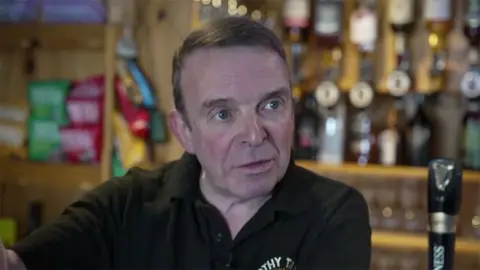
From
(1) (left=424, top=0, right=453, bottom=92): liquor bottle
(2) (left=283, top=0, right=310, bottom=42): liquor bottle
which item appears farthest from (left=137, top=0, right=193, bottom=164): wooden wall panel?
(1) (left=424, top=0, right=453, bottom=92): liquor bottle

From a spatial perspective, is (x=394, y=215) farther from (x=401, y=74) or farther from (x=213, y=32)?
(x=213, y=32)

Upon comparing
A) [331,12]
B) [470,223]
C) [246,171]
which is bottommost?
[470,223]

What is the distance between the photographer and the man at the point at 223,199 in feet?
2.97

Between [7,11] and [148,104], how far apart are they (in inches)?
27.6

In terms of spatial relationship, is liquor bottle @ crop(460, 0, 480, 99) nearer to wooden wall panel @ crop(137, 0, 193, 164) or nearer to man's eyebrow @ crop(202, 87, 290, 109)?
wooden wall panel @ crop(137, 0, 193, 164)

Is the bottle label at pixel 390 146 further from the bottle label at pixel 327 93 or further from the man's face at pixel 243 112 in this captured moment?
the man's face at pixel 243 112

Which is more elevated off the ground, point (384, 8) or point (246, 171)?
point (384, 8)

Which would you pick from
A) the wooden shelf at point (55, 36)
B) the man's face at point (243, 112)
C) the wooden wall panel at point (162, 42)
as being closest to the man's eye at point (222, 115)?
the man's face at point (243, 112)

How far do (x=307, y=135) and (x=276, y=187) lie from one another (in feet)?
4.55

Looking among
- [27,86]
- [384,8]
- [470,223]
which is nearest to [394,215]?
[470,223]

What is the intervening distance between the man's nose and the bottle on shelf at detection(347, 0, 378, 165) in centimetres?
147

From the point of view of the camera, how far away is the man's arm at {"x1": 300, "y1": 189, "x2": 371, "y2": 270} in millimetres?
958

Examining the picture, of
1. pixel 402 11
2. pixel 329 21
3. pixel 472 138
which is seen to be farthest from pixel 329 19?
pixel 472 138

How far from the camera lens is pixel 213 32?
0.92 meters
